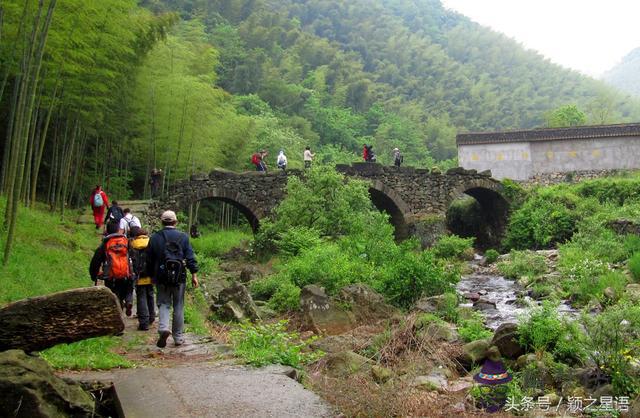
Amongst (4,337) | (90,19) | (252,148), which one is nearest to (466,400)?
(4,337)

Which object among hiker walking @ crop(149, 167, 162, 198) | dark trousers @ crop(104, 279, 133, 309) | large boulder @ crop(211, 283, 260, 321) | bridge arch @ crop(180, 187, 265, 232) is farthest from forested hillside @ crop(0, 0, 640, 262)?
large boulder @ crop(211, 283, 260, 321)

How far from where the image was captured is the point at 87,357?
5.01m

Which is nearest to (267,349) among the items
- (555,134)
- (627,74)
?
(555,134)

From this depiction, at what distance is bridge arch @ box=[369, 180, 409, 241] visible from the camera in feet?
75.7

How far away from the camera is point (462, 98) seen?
59.8 m

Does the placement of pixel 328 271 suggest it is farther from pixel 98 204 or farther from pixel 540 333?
pixel 98 204

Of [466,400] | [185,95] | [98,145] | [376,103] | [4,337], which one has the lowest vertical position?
[466,400]

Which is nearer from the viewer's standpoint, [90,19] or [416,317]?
[416,317]

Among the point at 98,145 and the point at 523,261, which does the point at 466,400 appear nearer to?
the point at 523,261

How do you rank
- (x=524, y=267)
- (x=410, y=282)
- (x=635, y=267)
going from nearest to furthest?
(x=410, y=282)
(x=635, y=267)
(x=524, y=267)

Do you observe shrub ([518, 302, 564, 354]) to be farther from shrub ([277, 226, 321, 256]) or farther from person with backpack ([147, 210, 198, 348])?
shrub ([277, 226, 321, 256])

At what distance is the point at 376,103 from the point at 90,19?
1680 inches

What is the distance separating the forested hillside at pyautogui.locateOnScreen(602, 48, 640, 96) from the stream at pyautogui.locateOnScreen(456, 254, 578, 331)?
10683 cm

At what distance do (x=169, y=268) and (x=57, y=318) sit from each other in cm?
160
